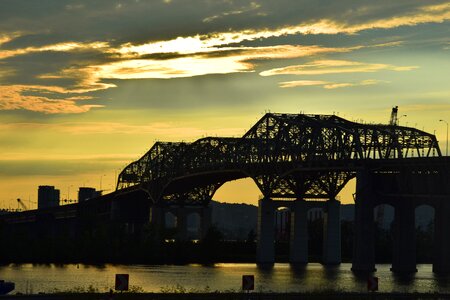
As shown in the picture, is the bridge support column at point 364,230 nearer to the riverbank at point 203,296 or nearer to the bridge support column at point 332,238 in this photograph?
the bridge support column at point 332,238

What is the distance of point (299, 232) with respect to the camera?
650ft

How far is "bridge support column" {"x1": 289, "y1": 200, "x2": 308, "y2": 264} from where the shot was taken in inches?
7766

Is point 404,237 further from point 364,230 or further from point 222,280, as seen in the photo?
point 222,280

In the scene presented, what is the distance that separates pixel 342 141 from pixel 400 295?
9694 cm

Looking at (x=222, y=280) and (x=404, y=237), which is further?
(x=404, y=237)

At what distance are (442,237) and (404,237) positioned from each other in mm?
7874

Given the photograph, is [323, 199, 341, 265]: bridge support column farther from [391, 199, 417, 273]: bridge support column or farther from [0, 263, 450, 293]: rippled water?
[391, 199, 417, 273]: bridge support column

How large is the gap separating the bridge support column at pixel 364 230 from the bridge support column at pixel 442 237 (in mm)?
9523

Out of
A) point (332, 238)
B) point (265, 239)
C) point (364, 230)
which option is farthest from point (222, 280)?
point (332, 238)

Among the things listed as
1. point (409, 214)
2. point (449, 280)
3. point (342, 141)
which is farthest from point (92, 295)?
point (342, 141)

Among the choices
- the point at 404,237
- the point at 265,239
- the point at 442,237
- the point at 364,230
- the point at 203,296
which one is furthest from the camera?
the point at 265,239

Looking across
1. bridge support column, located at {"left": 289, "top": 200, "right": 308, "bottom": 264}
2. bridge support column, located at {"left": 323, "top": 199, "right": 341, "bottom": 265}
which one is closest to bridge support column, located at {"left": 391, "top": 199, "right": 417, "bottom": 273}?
bridge support column, located at {"left": 323, "top": 199, "right": 341, "bottom": 265}

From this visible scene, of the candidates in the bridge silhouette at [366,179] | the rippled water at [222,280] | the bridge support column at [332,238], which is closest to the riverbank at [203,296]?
the rippled water at [222,280]

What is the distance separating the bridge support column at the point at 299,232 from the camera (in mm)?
197250
